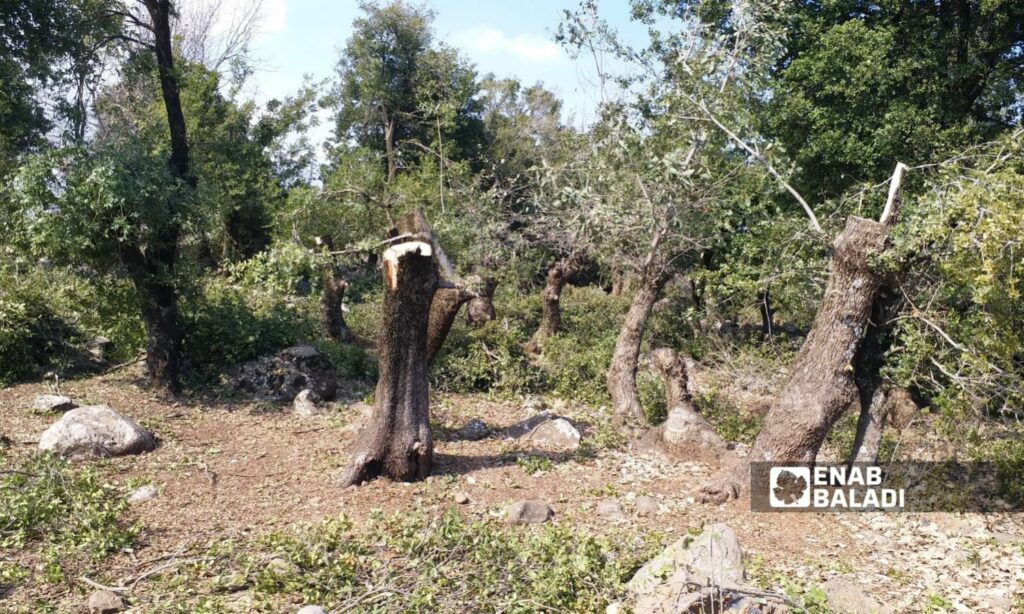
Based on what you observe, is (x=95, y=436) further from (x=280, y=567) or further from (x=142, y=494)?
(x=280, y=567)

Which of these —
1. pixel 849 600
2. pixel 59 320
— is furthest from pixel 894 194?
pixel 59 320

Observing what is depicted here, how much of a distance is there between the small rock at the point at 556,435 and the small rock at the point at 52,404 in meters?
5.40

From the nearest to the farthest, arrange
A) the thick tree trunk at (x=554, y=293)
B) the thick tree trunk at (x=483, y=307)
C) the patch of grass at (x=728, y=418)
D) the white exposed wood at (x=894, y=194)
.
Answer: the white exposed wood at (x=894, y=194) < the patch of grass at (x=728, y=418) < the thick tree trunk at (x=554, y=293) < the thick tree trunk at (x=483, y=307)

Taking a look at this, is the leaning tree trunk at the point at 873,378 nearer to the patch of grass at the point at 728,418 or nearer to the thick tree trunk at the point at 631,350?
the patch of grass at the point at 728,418

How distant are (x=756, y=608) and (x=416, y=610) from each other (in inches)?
81.5

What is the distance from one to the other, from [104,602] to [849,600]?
4.86 meters

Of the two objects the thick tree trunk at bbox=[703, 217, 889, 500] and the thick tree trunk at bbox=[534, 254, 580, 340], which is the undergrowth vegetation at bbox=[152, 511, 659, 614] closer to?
the thick tree trunk at bbox=[703, 217, 889, 500]

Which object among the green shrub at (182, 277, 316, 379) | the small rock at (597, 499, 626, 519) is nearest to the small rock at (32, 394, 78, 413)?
the green shrub at (182, 277, 316, 379)

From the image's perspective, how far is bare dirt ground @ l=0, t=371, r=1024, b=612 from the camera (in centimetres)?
554

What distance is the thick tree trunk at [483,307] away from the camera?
14.2m

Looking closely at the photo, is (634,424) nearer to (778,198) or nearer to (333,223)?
(778,198)

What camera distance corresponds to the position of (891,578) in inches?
221

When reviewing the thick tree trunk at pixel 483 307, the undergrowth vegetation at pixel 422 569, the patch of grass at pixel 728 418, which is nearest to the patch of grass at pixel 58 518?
the undergrowth vegetation at pixel 422 569

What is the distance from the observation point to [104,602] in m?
4.70
